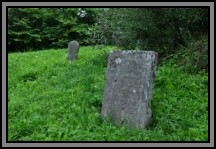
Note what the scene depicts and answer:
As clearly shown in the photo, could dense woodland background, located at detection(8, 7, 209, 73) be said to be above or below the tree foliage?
below

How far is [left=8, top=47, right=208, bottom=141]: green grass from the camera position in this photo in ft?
17.9

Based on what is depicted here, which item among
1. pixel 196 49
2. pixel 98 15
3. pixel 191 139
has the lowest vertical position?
pixel 191 139

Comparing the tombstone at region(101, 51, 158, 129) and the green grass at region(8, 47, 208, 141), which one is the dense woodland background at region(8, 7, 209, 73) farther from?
the tombstone at region(101, 51, 158, 129)

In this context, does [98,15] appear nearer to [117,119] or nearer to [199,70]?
[199,70]

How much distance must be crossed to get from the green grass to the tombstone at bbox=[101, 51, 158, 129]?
18cm

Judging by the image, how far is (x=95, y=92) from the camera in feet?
23.6

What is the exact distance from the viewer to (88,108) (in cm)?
638

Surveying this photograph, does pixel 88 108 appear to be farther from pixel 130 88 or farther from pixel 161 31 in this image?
pixel 161 31

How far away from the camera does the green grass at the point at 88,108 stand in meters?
5.45

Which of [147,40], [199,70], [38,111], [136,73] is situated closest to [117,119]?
[136,73]

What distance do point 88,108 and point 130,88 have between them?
1.09m

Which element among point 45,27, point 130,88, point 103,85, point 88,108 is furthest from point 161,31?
point 45,27

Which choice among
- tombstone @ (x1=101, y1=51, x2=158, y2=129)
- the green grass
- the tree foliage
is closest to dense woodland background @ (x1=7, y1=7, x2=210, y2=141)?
the green grass

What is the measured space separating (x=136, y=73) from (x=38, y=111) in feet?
6.87
